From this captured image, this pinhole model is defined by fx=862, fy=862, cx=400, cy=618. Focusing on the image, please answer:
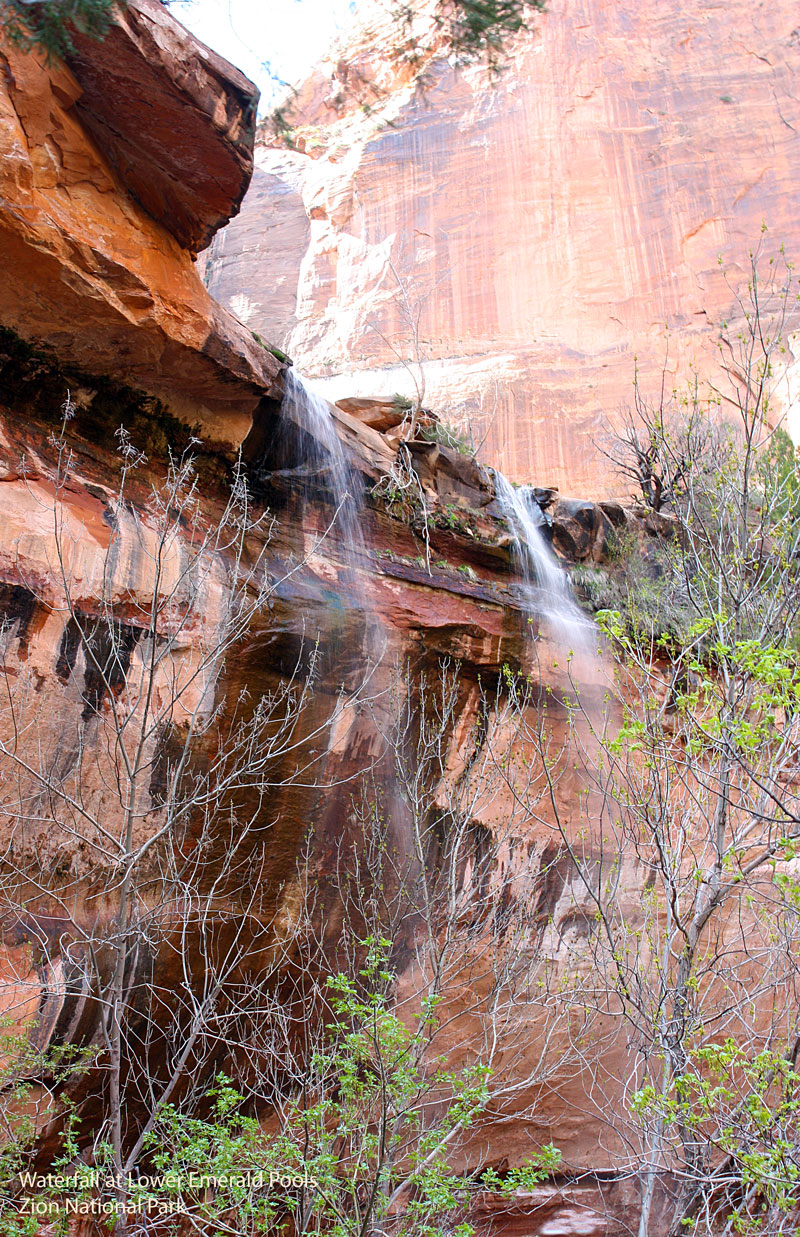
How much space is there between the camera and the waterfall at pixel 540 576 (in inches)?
485

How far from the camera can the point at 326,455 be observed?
11.3 meters

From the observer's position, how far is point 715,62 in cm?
2973

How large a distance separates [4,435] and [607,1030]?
9695mm

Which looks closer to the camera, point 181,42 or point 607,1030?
point 181,42

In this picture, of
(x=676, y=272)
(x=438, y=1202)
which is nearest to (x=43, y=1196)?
(x=438, y=1202)

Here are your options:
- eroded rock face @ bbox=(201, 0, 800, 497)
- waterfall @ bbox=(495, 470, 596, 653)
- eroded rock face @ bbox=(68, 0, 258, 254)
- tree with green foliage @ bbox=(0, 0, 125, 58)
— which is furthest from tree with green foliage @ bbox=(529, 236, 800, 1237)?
eroded rock face @ bbox=(201, 0, 800, 497)

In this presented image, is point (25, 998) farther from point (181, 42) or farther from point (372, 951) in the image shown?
point (181, 42)

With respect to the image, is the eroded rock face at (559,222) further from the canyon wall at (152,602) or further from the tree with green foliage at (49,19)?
the tree with green foliage at (49,19)

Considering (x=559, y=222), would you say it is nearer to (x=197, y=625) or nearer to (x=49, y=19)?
(x=49, y=19)

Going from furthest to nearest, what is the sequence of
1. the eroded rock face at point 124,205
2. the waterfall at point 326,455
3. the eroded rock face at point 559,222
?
the eroded rock face at point 559,222, the waterfall at point 326,455, the eroded rock face at point 124,205

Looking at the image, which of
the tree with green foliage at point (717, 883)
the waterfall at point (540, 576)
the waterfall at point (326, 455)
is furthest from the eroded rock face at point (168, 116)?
the waterfall at point (540, 576)

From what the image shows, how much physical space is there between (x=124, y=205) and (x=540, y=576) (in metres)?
7.56

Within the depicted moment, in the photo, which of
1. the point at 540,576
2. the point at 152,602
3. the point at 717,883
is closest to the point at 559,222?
the point at 540,576

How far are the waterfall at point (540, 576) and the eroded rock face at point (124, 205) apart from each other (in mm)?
5200
